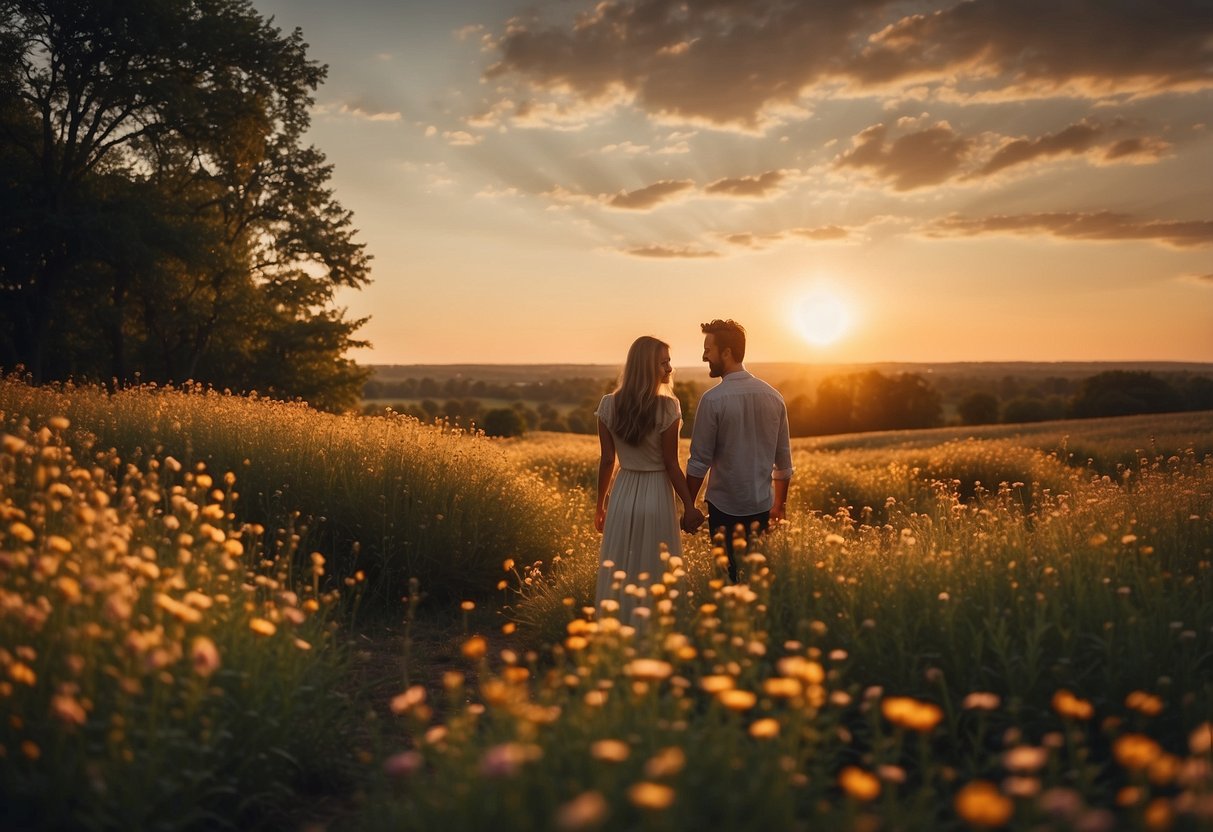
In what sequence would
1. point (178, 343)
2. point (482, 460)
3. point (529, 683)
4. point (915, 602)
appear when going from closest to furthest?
1. point (915, 602)
2. point (529, 683)
3. point (482, 460)
4. point (178, 343)

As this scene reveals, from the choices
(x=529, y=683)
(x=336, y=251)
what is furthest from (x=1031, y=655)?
(x=336, y=251)

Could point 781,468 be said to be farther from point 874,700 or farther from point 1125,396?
point 1125,396

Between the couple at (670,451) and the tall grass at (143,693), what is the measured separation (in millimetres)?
2636

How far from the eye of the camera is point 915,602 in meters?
4.67

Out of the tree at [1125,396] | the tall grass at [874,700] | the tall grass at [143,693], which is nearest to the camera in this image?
the tall grass at [874,700]

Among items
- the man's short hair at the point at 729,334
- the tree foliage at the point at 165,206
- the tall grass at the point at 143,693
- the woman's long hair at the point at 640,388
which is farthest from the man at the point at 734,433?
the tree foliage at the point at 165,206

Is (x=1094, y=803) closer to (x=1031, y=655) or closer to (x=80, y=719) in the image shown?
(x=1031, y=655)

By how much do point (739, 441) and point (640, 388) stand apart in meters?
0.93

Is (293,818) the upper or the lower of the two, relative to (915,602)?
lower

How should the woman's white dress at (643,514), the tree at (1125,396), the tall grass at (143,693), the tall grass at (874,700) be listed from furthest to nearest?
the tree at (1125,396) → the woman's white dress at (643,514) → the tall grass at (143,693) → the tall grass at (874,700)

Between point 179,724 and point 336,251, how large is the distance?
29.1m

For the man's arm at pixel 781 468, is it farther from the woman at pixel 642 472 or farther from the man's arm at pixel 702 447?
the woman at pixel 642 472

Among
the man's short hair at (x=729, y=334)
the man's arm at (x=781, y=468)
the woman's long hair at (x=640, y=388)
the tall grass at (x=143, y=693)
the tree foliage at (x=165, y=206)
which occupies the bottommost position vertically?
the tall grass at (x=143, y=693)

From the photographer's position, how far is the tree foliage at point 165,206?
21.6m
